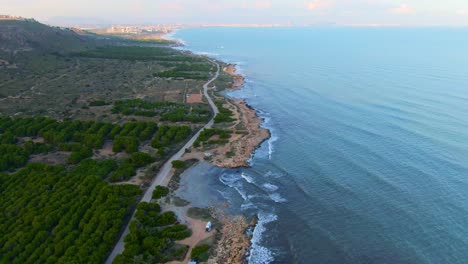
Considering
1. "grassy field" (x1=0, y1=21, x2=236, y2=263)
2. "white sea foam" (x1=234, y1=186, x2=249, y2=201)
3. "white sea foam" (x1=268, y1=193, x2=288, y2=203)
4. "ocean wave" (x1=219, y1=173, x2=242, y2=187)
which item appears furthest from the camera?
"ocean wave" (x1=219, y1=173, x2=242, y2=187)

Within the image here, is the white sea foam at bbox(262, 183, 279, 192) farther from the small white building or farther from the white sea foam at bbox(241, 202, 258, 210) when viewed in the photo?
the small white building

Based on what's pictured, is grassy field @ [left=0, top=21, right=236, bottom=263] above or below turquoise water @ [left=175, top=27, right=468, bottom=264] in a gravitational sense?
below

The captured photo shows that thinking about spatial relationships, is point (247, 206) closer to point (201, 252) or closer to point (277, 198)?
point (277, 198)

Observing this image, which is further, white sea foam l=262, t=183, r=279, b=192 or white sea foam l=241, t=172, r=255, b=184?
white sea foam l=241, t=172, r=255, b=184

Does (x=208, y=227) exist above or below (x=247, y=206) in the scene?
below

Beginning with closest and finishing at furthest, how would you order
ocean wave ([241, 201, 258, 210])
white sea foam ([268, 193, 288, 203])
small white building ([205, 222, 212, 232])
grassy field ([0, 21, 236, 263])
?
grassy field ([0, 21, 236, 263]) < small white building ([205, 222, 212, 232]) < ocean wave ([241, 201, 258, 210]) < white sea foam ([268, 193, 288, 203])

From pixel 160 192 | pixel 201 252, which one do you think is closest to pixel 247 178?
pixel 160 192

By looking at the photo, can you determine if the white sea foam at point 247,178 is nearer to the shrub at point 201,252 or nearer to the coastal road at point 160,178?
the coastal road at point 160,178

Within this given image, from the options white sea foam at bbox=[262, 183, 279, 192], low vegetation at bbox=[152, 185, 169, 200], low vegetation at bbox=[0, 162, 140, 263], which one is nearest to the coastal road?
low vegetation at bbox=[0, 162, 140, 263]

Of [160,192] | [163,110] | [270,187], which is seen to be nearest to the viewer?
[160,192]
